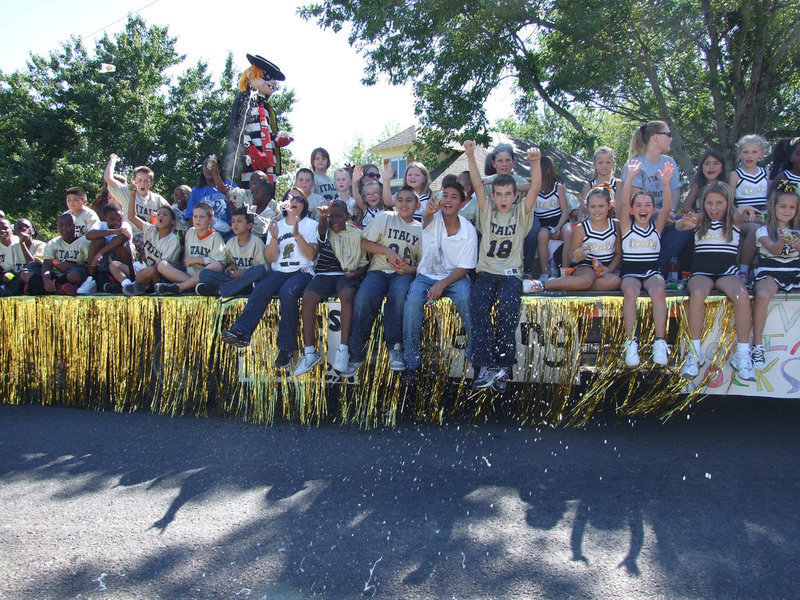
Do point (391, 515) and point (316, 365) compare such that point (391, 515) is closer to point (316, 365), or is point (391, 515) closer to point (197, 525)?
point (197, 525)

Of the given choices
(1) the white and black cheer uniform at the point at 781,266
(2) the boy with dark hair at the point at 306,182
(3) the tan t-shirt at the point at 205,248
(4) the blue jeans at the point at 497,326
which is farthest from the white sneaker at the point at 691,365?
(3) the tan t-shirt at the point at 205,248

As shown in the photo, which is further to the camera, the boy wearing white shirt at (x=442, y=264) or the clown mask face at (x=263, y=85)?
the clown mask face at (x=263, y=85)

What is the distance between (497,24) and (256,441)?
1240cm

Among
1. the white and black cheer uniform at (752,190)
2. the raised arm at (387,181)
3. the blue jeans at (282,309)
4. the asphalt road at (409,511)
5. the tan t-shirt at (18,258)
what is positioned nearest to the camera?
the asphalt road at (409,511)

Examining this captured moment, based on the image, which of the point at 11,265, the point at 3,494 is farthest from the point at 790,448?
the point at 11,265

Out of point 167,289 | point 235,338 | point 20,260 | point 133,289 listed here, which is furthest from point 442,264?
point 20,260

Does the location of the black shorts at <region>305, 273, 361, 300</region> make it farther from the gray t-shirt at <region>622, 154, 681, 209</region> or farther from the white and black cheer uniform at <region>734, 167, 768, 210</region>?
the white and black cheer uniform at <region>734, 167, 768, 210</region>

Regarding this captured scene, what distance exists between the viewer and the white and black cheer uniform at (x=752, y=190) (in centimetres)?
533

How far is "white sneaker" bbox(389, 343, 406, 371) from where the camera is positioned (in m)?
4.75

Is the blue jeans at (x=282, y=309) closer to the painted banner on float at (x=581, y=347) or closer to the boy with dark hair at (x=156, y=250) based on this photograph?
the painted banner on float at (x=581, y=347)

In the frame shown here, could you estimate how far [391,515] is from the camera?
3178mm

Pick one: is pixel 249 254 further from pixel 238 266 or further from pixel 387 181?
pixel 387 181

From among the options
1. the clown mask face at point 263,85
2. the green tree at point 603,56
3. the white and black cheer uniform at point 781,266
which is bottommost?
the white and black cheer uniform at point 781,266

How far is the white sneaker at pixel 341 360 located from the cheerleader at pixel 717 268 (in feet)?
7.99
